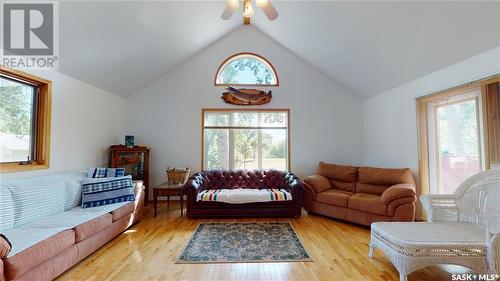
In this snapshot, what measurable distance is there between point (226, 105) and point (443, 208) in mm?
4123

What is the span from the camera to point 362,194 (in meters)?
4.04

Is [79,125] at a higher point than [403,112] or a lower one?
lower

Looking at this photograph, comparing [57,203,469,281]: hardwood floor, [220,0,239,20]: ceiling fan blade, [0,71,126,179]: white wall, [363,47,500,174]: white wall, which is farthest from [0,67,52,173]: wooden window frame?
[363,47,500,174]: white wall

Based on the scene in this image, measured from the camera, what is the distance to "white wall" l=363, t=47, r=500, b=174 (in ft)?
9.50

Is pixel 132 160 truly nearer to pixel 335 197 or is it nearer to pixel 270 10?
pixel 270 10

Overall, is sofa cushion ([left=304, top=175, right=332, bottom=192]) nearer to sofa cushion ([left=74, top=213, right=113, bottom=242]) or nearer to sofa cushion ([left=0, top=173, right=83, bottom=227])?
sofa cushion ([left=74, top=213, right=113, bottom=242])

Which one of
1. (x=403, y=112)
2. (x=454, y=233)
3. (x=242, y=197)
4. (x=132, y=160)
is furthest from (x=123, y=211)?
(x=403, y=112)

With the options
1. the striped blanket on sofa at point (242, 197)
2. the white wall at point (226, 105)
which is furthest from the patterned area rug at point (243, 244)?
the white wall at point (226, 105)

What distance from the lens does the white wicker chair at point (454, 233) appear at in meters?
2.03

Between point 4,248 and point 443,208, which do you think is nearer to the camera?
point 4,248

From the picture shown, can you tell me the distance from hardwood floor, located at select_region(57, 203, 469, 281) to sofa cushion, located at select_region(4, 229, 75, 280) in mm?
364

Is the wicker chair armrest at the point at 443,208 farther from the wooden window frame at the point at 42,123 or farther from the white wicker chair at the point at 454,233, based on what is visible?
the wooden window frame at the point at 42,123

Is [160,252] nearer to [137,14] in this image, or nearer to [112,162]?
[112,162]

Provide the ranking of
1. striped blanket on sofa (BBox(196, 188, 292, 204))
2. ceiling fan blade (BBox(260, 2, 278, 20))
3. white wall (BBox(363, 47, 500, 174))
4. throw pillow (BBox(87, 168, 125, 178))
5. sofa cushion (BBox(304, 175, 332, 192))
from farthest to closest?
1. sofa cushion (BBox(304, 175, 332, 192))
2. striped blanket on sofa (BBox(196, 188, 292, 204))
3. throw pillow (BBox(87, 168, 125, 178))
4. white wall (BBox(363, 47, 500, 174))
5. ceiling fan blade (BBox(260, 2, 278, 20))
